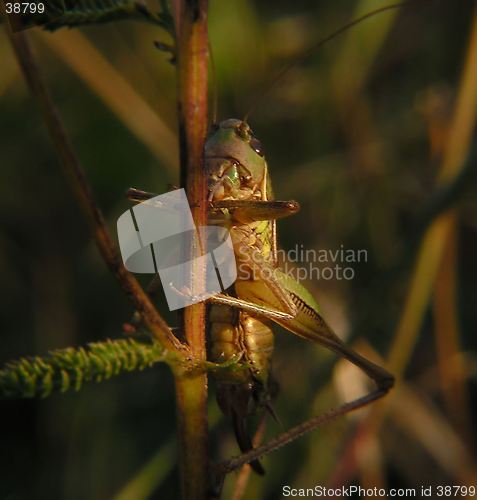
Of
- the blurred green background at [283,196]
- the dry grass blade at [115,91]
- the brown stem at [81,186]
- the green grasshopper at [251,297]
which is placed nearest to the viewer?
the brown stem at [81,186]

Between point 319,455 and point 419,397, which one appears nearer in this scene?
point 319,455

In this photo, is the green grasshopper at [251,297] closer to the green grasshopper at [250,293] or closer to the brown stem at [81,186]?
the green grasshopper at [250,293]

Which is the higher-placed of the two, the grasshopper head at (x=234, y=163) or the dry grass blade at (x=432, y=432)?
the grasshopper head at (x=234, y=163)

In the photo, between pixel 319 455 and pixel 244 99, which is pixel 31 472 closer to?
pixel 319 455

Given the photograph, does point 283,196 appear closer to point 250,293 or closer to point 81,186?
point 250,293

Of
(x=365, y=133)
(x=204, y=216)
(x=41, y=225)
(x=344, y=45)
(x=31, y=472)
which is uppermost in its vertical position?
(x=344, y=45)

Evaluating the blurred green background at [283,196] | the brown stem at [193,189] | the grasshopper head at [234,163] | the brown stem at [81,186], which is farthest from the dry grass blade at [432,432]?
the brown stem at [81,186]

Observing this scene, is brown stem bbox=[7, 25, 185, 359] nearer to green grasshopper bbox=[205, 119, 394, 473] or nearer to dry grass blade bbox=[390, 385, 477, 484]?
green grasshopper bbox=[205, 119, 394, 473]

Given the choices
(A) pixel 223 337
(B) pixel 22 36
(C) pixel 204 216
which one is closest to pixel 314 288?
(A) pixel 223 337
